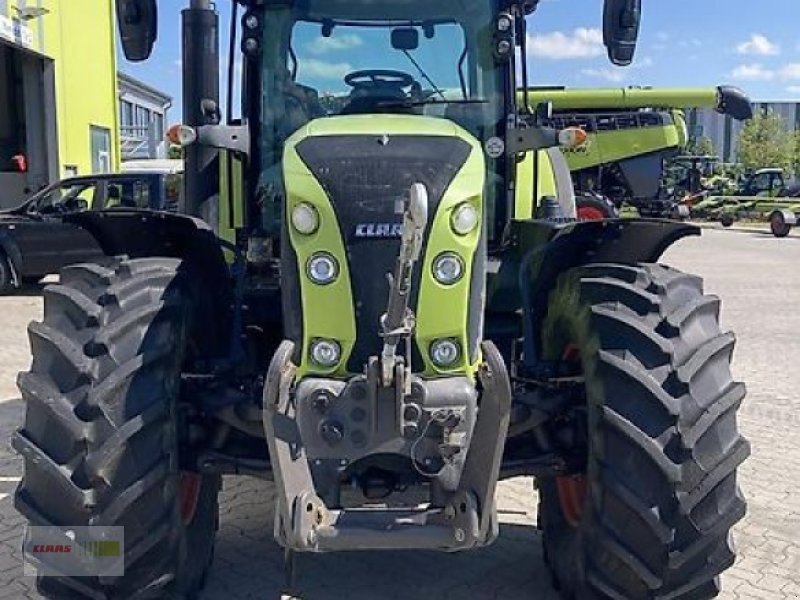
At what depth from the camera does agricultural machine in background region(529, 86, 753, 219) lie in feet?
68.7

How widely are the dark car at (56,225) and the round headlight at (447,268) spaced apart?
10305 mm

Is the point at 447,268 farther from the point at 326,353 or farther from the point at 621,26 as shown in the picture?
the point at 621,26

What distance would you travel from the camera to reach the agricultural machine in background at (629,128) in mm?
20953

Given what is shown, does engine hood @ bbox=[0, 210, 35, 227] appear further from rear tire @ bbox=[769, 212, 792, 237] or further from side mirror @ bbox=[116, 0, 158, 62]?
rear tire @ bbox=[769, 212, 792, 237]

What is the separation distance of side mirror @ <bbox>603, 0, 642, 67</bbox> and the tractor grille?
150 cm

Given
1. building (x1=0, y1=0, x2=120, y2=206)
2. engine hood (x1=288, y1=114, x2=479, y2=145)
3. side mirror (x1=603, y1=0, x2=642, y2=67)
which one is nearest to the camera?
engine hood (x1=288, y1=114, x2=479, y2=145)

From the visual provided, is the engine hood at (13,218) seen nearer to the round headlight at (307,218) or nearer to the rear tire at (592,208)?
the rear tire at (592,208)

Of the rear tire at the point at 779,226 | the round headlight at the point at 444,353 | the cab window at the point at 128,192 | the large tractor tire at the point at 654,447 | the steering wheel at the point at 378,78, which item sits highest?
the steering wheel at the point at 378,78

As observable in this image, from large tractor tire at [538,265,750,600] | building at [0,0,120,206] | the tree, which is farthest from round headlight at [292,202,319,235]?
the tree

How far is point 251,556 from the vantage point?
14.6 feet

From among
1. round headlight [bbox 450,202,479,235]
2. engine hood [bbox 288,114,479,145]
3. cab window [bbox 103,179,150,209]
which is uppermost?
engine hood [bbox 288,114,479,145]

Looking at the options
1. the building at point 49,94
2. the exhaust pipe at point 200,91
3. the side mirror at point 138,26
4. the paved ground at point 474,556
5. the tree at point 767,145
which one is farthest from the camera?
the tree at point 767,145

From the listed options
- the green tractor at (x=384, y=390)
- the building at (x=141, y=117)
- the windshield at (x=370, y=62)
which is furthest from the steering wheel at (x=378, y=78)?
the building at (x=141, y=117)

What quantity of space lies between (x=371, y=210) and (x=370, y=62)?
1.55 metres
